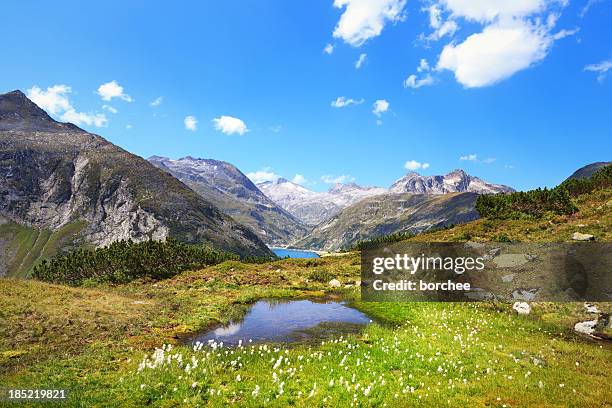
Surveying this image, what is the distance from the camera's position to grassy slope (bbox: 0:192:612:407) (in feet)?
47.3

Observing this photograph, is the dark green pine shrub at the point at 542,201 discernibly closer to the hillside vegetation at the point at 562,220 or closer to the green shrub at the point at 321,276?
the hillside vegetation at the point at 562,220

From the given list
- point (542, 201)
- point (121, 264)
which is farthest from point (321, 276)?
point (542, 201)

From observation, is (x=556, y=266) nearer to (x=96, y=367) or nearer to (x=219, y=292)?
(x=219, y=292)

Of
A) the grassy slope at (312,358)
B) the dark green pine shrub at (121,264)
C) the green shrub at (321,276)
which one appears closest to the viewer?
the grassy slope at (312,358)

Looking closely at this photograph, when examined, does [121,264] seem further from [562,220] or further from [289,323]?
[562,220]

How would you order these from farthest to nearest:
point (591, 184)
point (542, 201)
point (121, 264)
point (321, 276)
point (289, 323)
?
point (591, 184)
point (542, 201)
point (121, 264)
point (321, 276)
point (289, 323)

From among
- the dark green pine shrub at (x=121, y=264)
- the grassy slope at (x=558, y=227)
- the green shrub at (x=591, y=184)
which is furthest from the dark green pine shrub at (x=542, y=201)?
the dark green pine shrub at (x=121, y=264)

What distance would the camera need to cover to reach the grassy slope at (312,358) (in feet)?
47.3

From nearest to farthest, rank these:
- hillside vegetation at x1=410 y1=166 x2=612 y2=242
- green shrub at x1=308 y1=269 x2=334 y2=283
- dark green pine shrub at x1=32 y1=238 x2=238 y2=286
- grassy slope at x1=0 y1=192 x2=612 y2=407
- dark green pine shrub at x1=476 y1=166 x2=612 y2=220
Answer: grassy slope at x1=0 y1=192 x2=612 y2=407 → hillside vegetation at x1=410 y1=166 x2=612 y2=242 → green shrub at x1=308 y1=269 x2=334 y2=283 → dark green pine shrub at x1=32 y1=238 x2=238 y2=286 → dark green pine shrub at x1=476 y1=166 x2=612 y2=220

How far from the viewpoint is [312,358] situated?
1845 cm

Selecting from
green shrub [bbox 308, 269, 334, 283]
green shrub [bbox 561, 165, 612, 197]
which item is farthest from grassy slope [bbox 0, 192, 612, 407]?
green shrub [bbox 561, 165, 612, 197]

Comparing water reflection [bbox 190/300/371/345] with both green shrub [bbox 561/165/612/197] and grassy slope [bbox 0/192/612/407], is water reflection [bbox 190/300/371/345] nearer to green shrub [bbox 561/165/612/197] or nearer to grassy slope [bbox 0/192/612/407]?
grassy slope [bbox 0/192/612/407]

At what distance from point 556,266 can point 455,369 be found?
22.5 meters

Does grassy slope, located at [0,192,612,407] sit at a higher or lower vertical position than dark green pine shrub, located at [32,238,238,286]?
lower
